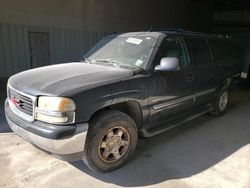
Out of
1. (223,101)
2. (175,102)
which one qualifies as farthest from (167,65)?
(223,101)

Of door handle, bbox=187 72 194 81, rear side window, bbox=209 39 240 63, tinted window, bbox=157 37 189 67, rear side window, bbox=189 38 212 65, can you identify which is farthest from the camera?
rear side window, bbox=209 39 240 63

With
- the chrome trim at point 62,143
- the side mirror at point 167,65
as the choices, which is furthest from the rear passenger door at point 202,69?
the chrome trim at point 62,143

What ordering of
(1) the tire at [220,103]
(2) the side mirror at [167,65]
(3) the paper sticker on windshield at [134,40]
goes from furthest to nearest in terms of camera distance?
(1) the tire at [220,103] < (3) the paper sticker on windshield at [134,40] < (2) the side mirror at [167,65]

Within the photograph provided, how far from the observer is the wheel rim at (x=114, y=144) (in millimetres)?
2813

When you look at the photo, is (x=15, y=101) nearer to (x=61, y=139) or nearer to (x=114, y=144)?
(x=61, y=139)

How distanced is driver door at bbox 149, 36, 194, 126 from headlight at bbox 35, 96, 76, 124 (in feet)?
3.88

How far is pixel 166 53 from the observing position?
346 cm

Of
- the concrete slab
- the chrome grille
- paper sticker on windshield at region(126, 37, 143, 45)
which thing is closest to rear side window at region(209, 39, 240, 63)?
the concrete slab

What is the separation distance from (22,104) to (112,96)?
1.07 m

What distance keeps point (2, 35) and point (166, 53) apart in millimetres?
6236

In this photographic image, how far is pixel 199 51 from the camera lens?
13.5 feet

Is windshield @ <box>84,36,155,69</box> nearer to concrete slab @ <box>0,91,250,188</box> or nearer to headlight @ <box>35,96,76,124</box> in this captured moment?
headlight @ <box>35,96,76,124</box>

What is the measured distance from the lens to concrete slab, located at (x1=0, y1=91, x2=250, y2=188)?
2.74 m

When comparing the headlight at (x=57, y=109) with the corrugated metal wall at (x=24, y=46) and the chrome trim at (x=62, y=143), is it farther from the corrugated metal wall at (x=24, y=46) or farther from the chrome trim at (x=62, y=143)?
the corrugated metal wall at (x=24, y=46)
